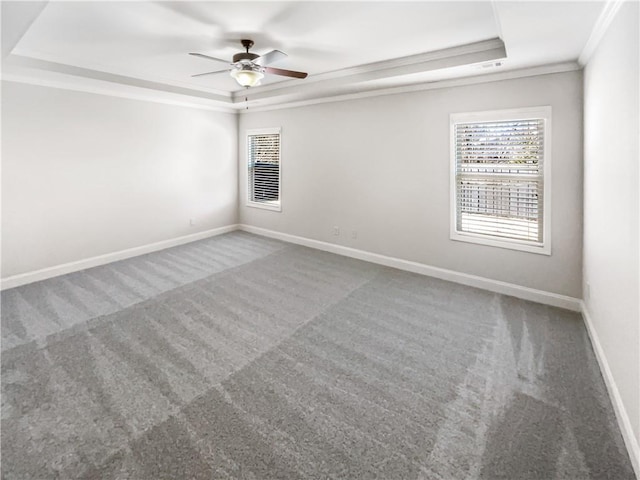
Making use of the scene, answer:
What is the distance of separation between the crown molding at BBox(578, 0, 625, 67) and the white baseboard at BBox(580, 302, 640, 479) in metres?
2.24

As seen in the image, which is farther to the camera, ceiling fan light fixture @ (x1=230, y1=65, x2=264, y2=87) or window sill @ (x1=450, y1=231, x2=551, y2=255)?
window sill @ (x1=450, y1=231, x2=551, y2=255)

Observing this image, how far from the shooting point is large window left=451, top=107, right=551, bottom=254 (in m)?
3.52

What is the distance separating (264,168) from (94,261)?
321 cm

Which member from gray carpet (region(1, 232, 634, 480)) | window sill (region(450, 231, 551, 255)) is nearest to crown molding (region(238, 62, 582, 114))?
window sill (region(450, 231, 551, 255))

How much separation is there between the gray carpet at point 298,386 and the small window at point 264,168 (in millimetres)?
2805

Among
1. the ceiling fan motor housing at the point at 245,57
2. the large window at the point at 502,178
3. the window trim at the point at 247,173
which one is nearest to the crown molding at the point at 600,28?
the large window at the point at 502,178

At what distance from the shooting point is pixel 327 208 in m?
5.47

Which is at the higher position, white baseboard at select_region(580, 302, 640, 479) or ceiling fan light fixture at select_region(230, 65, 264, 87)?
ceiling fan light fixture at select_region(230, 65, 264, 87)

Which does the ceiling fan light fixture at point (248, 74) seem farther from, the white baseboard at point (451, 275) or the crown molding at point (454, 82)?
the white baseboard at point (451, 275)

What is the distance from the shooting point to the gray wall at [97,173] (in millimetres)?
4004

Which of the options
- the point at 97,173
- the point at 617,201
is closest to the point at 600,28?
the point at 617,201

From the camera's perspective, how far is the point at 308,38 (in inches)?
125

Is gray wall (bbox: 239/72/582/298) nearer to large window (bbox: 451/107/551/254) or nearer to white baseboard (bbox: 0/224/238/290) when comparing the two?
large window (bbox: 451/107/551/254)

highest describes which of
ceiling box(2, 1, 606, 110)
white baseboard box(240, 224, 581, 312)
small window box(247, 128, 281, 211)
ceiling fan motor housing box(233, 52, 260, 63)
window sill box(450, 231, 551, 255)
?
ceiling box(2, 1, 606, 110)
